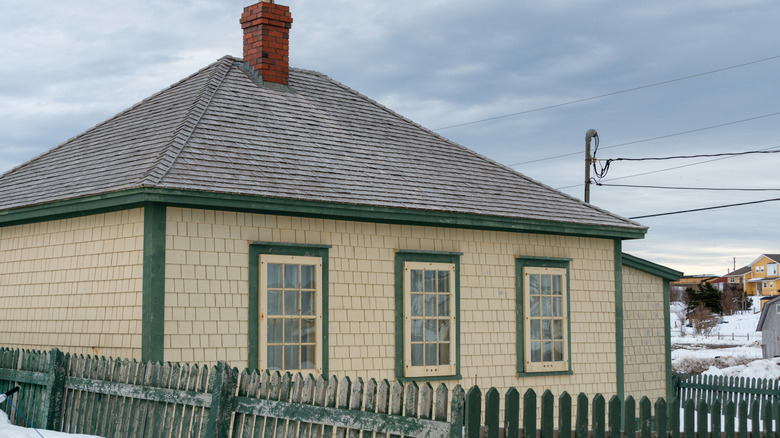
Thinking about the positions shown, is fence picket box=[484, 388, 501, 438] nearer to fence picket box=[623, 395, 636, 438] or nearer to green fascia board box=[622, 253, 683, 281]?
fence picket box=[623, 395, 636, 438]

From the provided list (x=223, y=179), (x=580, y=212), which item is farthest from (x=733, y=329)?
(x=223, y=179)

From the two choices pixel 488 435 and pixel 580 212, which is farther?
pixel 580 212

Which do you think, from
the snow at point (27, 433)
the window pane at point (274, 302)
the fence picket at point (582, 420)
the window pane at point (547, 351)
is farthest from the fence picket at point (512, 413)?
the window pane at point (547, 351)

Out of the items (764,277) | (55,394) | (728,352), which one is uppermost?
(764,277)

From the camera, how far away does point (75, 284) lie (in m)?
12.8

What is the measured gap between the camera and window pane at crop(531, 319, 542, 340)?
15.2 meters

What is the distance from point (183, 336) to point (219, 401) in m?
3.29

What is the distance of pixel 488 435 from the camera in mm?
6562

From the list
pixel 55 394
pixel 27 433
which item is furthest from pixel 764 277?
pixel 27 433

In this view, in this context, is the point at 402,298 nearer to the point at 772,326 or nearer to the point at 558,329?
the point at 558,329

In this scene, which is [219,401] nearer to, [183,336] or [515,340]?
[183,336]

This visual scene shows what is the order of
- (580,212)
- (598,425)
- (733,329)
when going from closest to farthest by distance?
(598,425) < (580,212) < (733,329)

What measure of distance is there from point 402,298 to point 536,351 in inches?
117

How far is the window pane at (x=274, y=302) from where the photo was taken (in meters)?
12.3
